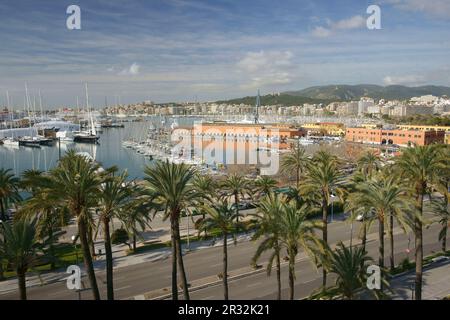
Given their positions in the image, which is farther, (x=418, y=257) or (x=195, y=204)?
(x=418, y=257)

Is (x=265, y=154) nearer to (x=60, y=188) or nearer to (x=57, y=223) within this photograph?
(x=57, y=223)

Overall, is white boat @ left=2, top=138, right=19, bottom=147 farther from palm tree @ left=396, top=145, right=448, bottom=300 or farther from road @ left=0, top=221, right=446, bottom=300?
palm tree @ left=396, top=145, right=448, bottom=300

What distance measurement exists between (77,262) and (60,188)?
10634 mm

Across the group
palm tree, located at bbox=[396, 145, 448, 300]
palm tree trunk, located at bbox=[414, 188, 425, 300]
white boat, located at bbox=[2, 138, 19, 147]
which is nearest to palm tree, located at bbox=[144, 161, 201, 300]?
palm tree trunk, located at bbox=[414, 188, 425, 300]

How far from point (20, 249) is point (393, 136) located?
3186 inches

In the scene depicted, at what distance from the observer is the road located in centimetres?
1738

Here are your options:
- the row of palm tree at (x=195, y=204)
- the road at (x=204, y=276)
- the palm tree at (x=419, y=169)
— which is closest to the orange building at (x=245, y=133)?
the road at (x=204, y=276)

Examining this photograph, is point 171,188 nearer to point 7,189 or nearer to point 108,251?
point 108,251

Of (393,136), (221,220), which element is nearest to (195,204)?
(221,220)

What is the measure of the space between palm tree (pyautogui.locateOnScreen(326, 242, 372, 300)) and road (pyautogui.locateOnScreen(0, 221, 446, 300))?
5018 mm

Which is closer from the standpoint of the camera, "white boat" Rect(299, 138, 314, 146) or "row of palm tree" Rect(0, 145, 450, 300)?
"row of palm tree" Rect(0, 145, 450, 300)

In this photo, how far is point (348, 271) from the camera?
12.5 m

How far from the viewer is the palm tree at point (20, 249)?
39.5 ft
